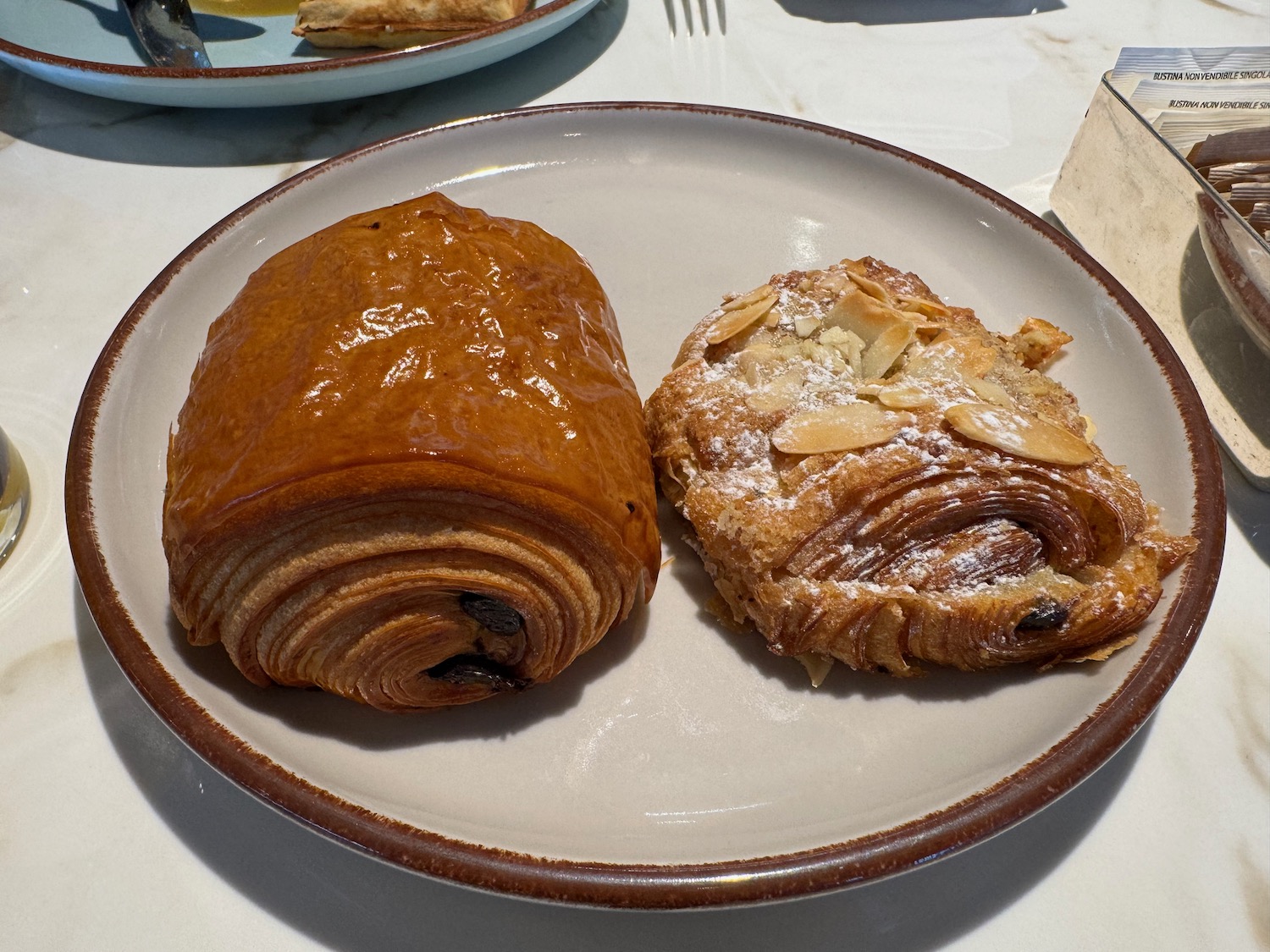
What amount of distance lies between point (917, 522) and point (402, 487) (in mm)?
608

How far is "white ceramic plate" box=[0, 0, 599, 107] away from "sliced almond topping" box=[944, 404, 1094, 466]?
4.56 ft

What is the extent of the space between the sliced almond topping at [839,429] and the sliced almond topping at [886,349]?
0.10m

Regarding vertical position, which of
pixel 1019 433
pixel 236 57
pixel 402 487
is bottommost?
pixel 1019 433

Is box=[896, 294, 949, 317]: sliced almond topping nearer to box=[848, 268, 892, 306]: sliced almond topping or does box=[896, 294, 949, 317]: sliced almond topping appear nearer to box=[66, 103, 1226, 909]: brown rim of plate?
box=[848, 268, 892, 306]: sliced almond topping

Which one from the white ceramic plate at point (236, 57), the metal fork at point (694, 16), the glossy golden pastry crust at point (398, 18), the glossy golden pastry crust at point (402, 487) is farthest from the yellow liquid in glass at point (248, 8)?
the glossy golden pastry crust at point (402, 487)

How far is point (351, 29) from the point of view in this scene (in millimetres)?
2092

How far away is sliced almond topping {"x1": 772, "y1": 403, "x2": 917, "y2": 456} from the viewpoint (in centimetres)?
113

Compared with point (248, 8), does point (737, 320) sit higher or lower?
lower

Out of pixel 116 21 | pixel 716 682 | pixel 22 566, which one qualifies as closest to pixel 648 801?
pixel 716 682

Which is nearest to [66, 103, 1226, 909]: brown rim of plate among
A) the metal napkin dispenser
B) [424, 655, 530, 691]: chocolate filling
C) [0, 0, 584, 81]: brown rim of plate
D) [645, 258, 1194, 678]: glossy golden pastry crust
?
[645, 258, 1194, 678]: glossy golden pastry crust

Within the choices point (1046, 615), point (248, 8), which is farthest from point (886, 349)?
point (248, 8)

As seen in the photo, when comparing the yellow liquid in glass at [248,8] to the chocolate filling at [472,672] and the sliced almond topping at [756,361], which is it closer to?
the sliced almond topping at [756,361]

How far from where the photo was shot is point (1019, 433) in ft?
3.68

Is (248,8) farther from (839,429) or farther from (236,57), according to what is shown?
(839,429)
